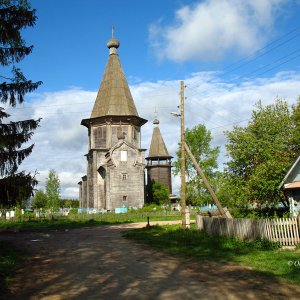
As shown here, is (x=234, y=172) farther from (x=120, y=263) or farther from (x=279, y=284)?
(x=279, y=284)

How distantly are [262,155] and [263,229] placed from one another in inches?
446

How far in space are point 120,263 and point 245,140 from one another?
16.8 metres

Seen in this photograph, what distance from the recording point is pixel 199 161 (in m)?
55.5

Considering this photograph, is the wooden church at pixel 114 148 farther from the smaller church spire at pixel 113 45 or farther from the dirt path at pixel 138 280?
the dirt path at pixel 138 280

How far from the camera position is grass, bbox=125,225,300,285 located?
1020cm

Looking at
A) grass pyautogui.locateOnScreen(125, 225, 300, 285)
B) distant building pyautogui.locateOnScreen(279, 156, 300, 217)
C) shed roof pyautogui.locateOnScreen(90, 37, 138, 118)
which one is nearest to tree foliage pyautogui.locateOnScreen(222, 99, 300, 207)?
distant building pyautogui.locateOnScreen(279, 156, 300, 217)

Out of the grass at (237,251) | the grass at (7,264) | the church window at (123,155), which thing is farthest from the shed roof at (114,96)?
the grass at (7,264)

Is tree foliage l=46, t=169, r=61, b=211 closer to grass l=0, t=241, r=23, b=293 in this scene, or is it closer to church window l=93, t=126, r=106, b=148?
church window l=93, t=126, r=106, b=148

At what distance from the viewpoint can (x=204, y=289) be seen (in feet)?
26.8

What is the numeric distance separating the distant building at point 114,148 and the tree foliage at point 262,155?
24.5 meters

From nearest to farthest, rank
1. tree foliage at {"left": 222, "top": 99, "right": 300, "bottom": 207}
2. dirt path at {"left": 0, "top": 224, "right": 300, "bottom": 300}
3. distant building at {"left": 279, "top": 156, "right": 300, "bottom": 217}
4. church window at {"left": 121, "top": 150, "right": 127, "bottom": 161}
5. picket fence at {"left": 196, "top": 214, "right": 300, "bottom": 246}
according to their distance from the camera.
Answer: dirt path at {"left": 0, "top": 224, "right": 300, "bottom": 300}, picket fence at {"left": 196, "top": 214, "right": 300, "bottom": 246}, distant building at {"left": 279, "top": 156, "right": 300, "bottom": 217}, tree foliage at {"left": 222, "top": 99, "right": 300, "bottom": 207}, church window at {"left": 121, "top": 150, "right": 127, "bottom": 161}

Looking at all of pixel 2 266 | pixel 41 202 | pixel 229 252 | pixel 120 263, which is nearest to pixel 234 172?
pixel 229 252

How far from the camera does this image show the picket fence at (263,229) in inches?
562

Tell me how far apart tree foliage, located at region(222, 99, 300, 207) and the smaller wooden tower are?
39629mm
